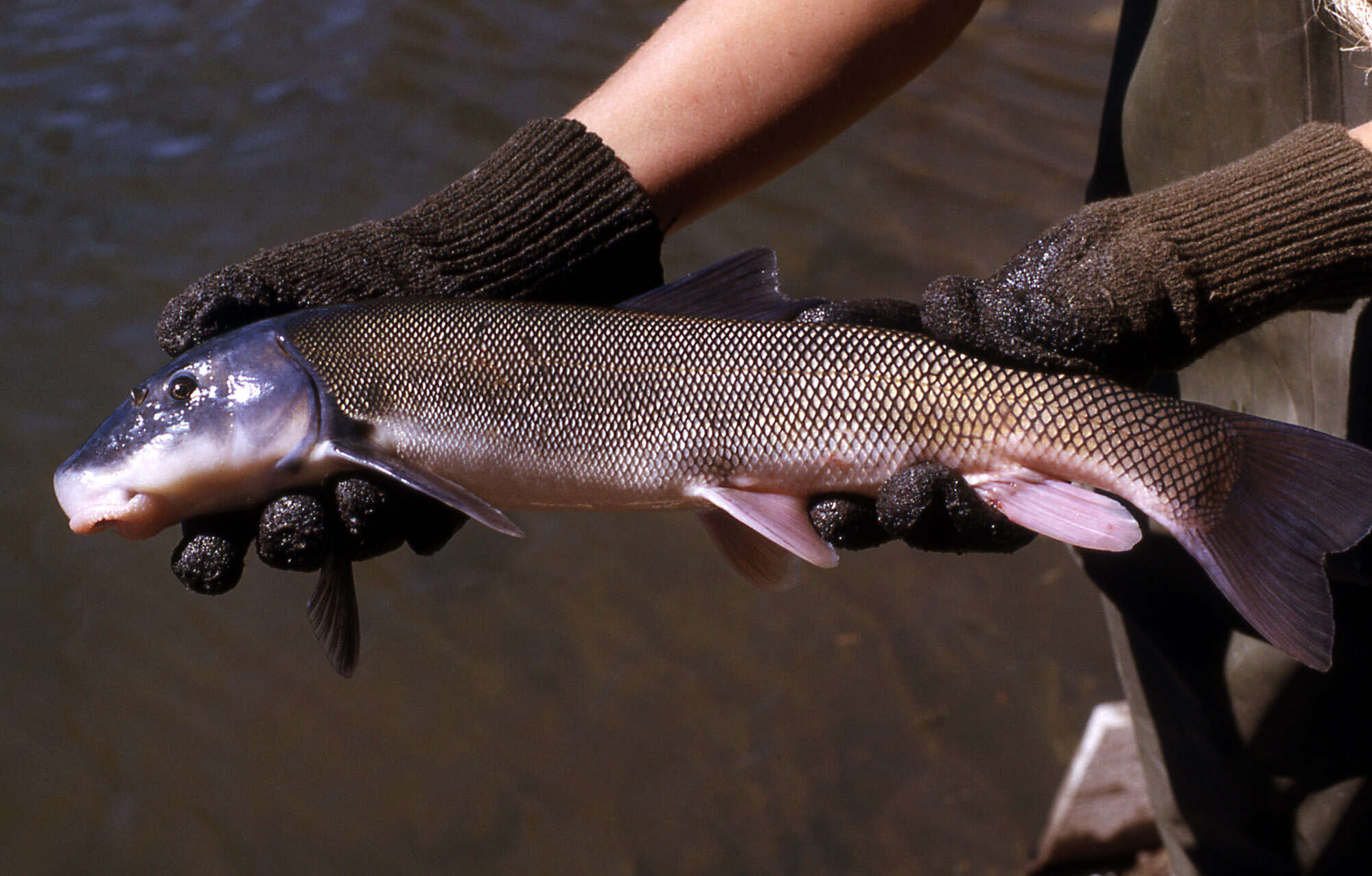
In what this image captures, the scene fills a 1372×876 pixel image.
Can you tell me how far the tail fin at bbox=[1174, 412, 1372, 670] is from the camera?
2244 millimetres

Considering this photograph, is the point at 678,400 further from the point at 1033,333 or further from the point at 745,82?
the point at 745,82

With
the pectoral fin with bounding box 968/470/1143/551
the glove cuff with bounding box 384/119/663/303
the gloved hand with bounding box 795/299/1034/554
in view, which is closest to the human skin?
the glove cuff with bounding box 384/119/663/303

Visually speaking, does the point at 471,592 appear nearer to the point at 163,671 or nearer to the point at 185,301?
the point at 163,671

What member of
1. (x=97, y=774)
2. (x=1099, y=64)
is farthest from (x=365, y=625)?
(x=1099, y=64)

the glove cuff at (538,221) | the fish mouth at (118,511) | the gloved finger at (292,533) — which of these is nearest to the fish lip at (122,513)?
the fish mouth at (118,511)

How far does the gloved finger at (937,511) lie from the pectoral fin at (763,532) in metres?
0.17

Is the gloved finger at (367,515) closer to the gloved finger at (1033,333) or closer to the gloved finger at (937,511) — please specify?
the gloved finger at (937,511)

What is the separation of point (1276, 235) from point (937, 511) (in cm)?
101

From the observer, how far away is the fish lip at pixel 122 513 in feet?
7.88

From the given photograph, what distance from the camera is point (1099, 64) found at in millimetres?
6570

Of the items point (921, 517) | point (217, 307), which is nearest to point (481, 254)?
point (217, 307)

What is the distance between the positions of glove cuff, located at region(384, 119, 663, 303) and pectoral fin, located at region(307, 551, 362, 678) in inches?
31.6

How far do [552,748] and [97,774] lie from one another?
1.87 m

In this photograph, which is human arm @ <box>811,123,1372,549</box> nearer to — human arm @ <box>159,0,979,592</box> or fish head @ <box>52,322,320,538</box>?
human arm @ <box>159,0,979,592</box>
